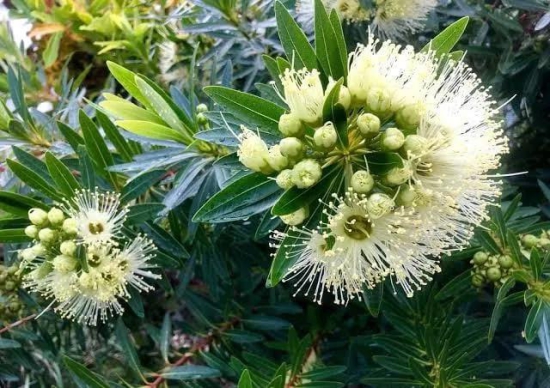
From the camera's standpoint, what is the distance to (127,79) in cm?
156

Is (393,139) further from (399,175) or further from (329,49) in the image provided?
(329,49)

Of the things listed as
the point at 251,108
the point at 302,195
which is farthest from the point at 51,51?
the point at 302,195

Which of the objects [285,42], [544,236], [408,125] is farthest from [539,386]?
[285,42]

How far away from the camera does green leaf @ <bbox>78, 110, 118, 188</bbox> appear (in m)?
1.60

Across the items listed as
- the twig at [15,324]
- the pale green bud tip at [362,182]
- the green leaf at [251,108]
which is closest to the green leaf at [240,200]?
the green leaf at [251,108]

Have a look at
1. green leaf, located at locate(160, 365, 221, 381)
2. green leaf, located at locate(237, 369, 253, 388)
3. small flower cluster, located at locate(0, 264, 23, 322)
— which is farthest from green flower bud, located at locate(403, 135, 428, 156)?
small flower cluster, located at locate(0, 264, 23, 322)

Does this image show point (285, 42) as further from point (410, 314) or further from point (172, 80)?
point (172, 80)

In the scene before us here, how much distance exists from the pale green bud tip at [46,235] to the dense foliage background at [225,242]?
13cm

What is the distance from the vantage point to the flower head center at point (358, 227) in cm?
121

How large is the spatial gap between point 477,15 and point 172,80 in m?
1.32

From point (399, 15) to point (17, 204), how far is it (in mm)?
1330

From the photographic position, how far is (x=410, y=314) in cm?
188

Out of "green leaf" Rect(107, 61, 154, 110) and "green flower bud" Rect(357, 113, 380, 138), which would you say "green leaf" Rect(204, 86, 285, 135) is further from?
"green leaf" Rect(107, 61, 154, 110)

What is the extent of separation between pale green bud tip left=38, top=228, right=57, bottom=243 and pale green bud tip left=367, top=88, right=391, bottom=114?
0.86 meters
